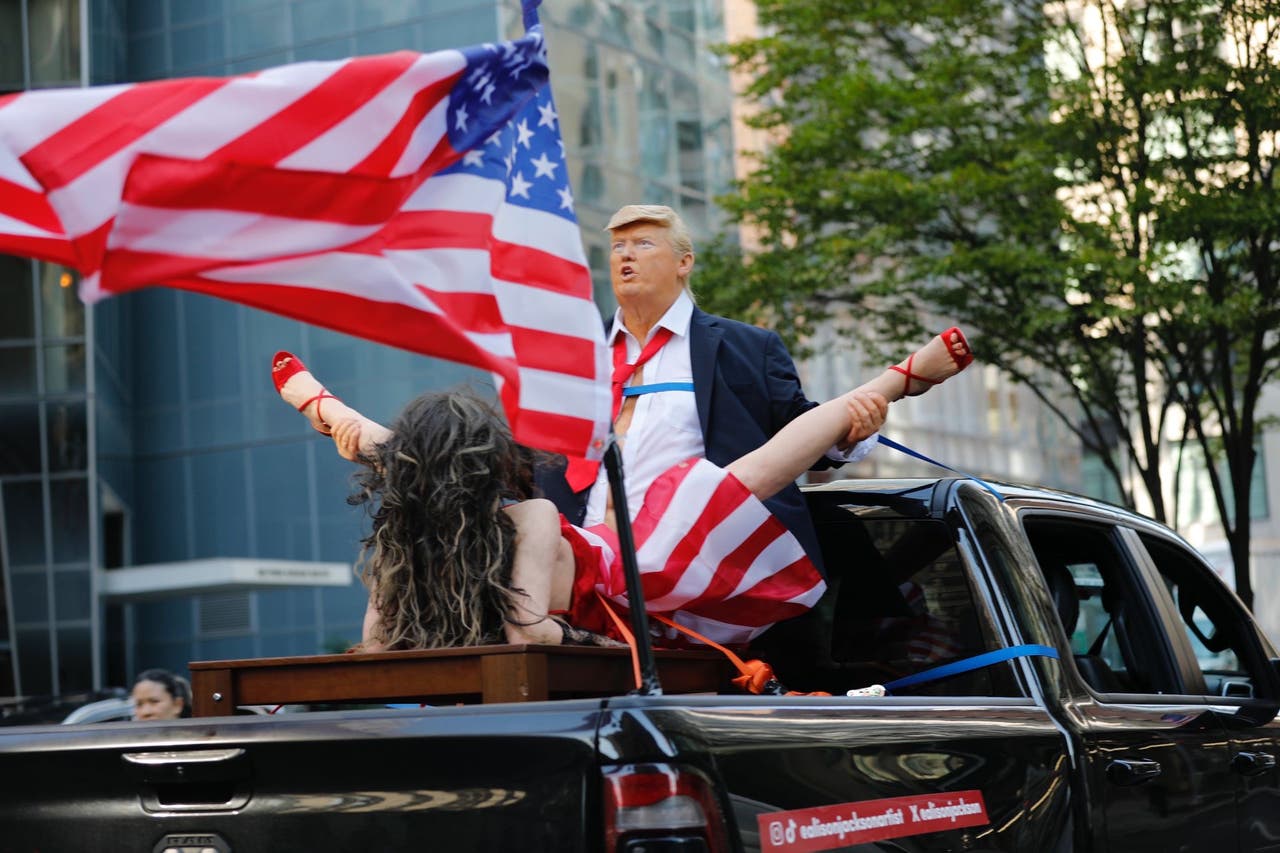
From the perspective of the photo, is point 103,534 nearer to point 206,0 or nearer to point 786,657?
point 206,0

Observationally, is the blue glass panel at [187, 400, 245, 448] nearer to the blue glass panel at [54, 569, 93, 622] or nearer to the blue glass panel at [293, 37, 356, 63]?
the blue glass panel at [54, 569, 93, 622]

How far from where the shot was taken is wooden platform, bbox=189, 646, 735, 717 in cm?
330

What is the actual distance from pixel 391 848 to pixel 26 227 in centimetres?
116

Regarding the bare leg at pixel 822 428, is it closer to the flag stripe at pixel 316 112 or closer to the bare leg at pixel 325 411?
the bare leg at pixel 325 411

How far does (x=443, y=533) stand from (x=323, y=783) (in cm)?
104

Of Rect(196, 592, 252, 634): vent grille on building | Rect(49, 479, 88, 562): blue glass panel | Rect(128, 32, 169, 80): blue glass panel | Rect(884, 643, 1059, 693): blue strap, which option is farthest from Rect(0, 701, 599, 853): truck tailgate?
Rect(128, 32, 169, 80): blue glass panel

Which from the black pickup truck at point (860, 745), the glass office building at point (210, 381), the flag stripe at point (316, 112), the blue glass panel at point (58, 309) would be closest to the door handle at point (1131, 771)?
A: the black pickup truck at point (860, 745)

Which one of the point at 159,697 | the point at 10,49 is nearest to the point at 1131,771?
the point at 159,697

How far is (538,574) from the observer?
3.96 metres

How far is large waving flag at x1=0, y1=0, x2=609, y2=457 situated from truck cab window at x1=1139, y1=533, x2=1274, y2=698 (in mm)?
2657

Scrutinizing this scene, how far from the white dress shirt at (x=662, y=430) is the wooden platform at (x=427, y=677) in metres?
0.90

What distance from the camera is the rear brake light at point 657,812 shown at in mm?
2811

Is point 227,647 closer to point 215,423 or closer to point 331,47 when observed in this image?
point 215,423

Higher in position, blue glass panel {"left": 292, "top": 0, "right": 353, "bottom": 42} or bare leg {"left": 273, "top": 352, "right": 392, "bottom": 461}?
blue glass panel {"left": 292, "top": 0, "right": 353, "bottom": 42}
